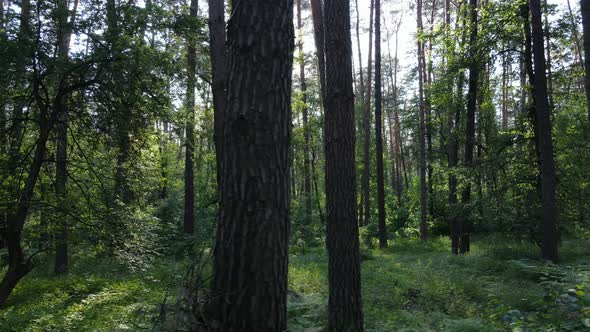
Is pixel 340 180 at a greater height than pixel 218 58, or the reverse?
pixel 218 58

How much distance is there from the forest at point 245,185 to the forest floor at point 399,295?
0.06m

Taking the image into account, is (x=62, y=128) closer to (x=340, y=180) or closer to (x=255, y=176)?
(x=340, y=180)

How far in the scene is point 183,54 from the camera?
11.2 m

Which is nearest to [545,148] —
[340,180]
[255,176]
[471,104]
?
[471,104]

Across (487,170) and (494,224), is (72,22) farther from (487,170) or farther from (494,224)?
(494,224)

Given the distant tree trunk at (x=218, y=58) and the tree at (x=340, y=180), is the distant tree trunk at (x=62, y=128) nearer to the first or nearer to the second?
the distant tree trunk at (x=218, y=58)

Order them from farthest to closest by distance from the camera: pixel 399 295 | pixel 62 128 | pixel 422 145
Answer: pixel 422 145 → pixel 399 295 → pixel 62 128

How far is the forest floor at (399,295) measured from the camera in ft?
17.6

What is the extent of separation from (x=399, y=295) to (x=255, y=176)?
24.8 ft

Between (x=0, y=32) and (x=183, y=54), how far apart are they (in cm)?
460

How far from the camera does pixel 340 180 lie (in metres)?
5.85

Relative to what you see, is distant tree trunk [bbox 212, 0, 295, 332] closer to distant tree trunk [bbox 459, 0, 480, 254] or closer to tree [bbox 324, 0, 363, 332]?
tree [bbox 324, 0, 363, 332]

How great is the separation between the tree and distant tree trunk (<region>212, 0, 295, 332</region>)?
3.31 meters

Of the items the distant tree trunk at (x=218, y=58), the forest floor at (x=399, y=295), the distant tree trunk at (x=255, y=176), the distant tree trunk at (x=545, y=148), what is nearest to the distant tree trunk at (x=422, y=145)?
the forest floor at (x=399, y=295)
